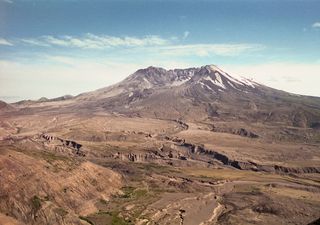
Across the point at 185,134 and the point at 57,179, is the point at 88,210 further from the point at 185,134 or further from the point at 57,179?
the point at 185,134

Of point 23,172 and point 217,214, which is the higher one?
point 23,172

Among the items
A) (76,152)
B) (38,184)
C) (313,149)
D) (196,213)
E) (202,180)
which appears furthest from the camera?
(313,149)

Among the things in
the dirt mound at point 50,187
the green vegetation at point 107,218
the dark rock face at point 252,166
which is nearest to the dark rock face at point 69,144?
the dark rock face at point 252,166

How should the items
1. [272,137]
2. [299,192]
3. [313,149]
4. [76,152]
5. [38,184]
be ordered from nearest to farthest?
1. [38,184]
2. [299,192]
3. [76,152]
4. [313,149]
5. [272,137]

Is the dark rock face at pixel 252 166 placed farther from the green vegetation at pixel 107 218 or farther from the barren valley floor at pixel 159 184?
the green vegetation at pixel 107 218

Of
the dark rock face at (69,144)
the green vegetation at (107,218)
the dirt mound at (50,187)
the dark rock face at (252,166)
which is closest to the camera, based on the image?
the dirt mound at (50,187)

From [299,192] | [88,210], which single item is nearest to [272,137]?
[299,192]

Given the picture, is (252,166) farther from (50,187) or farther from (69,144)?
(50,187)

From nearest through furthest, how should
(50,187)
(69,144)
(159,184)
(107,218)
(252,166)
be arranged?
(107,218)
(50,187)
(159,184)
(252,166)
(69,144)

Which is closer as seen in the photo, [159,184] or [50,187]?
[50,187]

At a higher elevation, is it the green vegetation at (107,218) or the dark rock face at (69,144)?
the dark rock face at (69,144)

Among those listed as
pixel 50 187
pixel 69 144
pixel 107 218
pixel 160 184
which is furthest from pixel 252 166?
pixel 50 187
